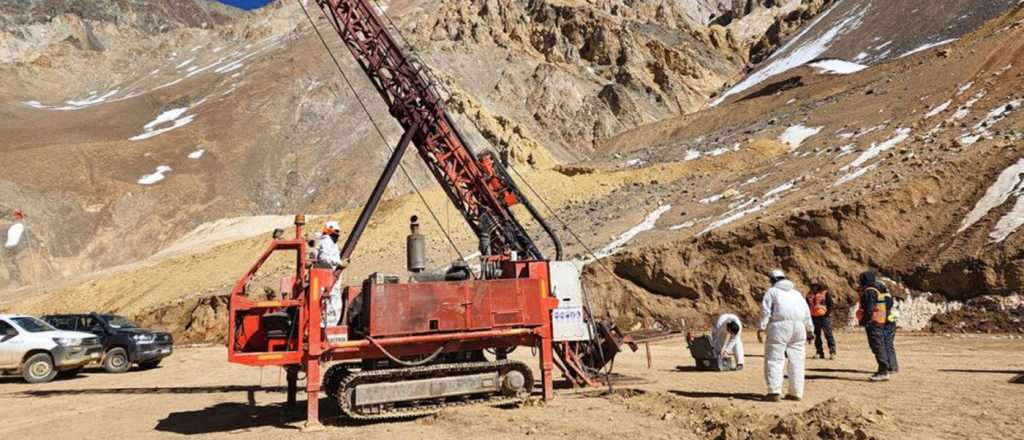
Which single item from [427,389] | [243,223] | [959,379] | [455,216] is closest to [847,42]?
[455,216]

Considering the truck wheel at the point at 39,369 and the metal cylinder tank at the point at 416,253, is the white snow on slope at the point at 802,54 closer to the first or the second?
the metal cylinder tank at the point at 416,253

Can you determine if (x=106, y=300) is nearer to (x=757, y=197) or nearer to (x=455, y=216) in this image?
(x=455, y=216)

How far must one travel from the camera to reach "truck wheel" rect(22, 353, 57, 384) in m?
14.7

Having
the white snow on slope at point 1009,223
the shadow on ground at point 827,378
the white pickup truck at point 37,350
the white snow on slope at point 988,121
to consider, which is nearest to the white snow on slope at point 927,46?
the white snow on slope at point 988,121

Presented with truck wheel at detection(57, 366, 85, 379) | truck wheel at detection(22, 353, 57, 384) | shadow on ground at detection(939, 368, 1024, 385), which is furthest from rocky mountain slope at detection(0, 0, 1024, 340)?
truck wheel at detection(22, 353, 57, 384)

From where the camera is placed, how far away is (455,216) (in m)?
33.2

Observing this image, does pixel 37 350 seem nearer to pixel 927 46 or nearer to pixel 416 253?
pixel 416 253

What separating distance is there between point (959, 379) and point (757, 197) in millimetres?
14361

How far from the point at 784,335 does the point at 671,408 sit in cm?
169

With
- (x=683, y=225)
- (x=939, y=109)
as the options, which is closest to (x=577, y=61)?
(x=939, y=109)

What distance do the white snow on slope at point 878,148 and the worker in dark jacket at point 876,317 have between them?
45.0 ft

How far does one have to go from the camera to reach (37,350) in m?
14.9

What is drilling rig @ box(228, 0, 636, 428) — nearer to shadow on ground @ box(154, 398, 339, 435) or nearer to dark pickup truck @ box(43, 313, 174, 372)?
shadow on ground @ box(154, 398, 339, 435)

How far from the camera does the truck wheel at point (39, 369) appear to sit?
48.1ft
